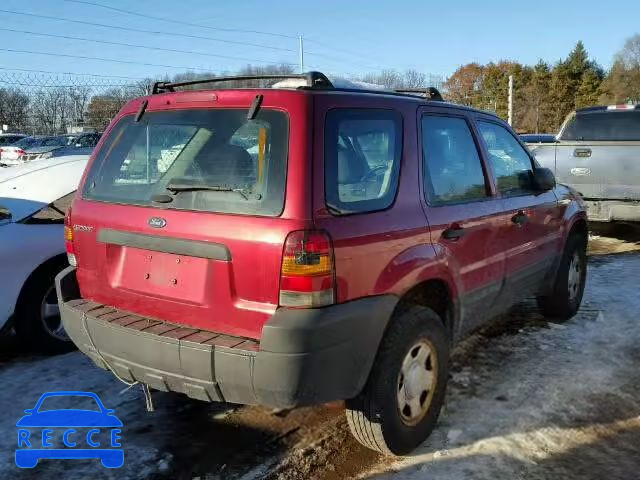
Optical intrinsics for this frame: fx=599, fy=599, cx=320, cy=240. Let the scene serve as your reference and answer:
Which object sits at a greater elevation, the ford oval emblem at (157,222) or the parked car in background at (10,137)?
the parked car in background at (10,137)

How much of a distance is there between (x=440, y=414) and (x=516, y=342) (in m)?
1.49

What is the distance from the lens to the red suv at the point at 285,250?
259 cm

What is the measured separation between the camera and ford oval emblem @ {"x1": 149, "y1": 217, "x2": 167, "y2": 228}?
9.45 ft

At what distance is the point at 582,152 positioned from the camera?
26.1 feet

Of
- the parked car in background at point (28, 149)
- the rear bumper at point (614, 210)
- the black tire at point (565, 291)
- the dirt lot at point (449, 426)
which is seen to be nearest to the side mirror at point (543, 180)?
the black tire at point (565, 291)

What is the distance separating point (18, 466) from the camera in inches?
122

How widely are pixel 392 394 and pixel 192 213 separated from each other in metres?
1.32

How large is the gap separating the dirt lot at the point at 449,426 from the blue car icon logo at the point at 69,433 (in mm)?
59

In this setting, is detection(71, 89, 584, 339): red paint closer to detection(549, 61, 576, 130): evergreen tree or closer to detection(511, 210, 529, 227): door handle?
detection(511, 210, 529, 227): door handle

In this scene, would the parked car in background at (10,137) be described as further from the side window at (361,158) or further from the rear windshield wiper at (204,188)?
the side window at (361,158)

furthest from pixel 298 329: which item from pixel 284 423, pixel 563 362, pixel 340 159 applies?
pixel 563 362

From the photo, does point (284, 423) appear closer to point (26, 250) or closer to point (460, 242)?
point (460, 242)

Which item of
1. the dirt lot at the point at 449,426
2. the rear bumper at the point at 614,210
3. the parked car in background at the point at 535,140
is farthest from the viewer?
the parked car in background at the point at 535,140

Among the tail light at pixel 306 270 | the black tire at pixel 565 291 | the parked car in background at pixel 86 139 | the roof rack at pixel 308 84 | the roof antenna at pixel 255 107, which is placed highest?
the parked car in background at pixel 86 139
